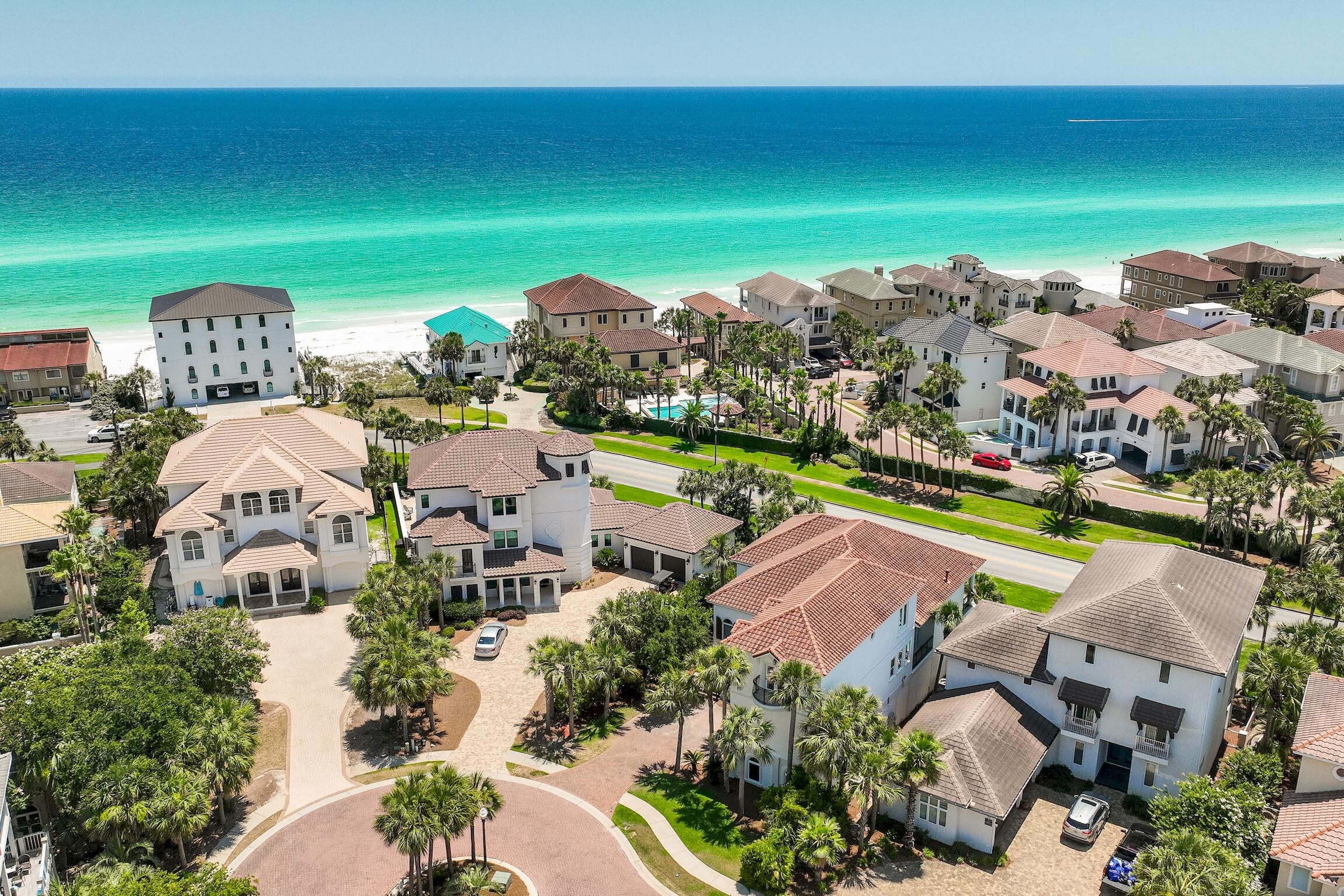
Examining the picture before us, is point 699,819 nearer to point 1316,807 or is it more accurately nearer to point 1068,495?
point 1316,807

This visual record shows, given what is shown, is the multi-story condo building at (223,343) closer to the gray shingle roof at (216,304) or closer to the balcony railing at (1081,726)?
the gray shingle roof at (216,304)

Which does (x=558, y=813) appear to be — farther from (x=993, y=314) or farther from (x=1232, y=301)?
(x=1232, y=301)

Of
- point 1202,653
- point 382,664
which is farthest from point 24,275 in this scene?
point 1202,653

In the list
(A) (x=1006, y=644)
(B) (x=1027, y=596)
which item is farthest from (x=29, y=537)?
(B) (x=1027, y=596)

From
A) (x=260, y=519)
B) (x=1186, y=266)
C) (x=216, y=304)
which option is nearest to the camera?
(x=260, y=519)

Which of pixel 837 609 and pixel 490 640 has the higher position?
pixel 837 609

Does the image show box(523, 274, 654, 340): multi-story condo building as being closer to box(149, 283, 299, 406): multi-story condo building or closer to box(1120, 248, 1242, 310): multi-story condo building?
box(149, 283, 299, 406): multi-story condo building
